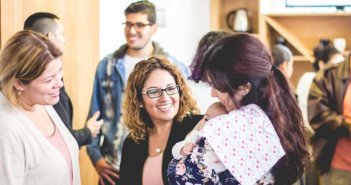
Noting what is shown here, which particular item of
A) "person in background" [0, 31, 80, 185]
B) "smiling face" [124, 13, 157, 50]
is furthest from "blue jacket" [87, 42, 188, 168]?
"person in background" [0, 31, 80, 185]

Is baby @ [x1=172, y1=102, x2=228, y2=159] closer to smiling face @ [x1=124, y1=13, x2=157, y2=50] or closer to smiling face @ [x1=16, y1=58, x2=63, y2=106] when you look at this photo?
smiling face @ [x1=16, y1=58, x2=63, y2=106]

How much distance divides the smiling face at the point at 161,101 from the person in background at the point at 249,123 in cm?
61

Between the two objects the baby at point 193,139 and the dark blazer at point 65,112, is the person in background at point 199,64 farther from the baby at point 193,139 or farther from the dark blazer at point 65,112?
the dark blazer at point 65,112

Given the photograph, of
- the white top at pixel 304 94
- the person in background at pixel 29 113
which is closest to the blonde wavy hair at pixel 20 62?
the person in background at pixel 29 113

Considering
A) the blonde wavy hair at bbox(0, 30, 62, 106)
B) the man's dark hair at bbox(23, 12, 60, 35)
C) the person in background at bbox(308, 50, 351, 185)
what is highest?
the man's dark hair at bbox(23, 12, 60, 35)

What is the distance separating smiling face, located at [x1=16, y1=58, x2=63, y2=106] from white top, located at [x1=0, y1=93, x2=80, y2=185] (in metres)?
0.06

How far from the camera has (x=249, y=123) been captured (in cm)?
156

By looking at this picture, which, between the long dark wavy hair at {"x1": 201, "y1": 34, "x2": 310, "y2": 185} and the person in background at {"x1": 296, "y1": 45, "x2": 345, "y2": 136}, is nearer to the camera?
the long dark wavy hair at {"x1": 201, "y1": 34, "x2": 310, "y2": 185}

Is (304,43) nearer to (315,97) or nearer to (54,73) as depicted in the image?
(315,97)

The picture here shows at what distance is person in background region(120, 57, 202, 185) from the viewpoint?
2.25 metres

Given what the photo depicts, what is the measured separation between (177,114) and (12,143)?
26.1 inches

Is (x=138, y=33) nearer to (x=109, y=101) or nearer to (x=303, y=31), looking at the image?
(x=109, y=101)

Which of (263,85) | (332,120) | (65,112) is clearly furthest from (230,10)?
(263,85)

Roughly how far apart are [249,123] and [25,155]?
2.65ft
